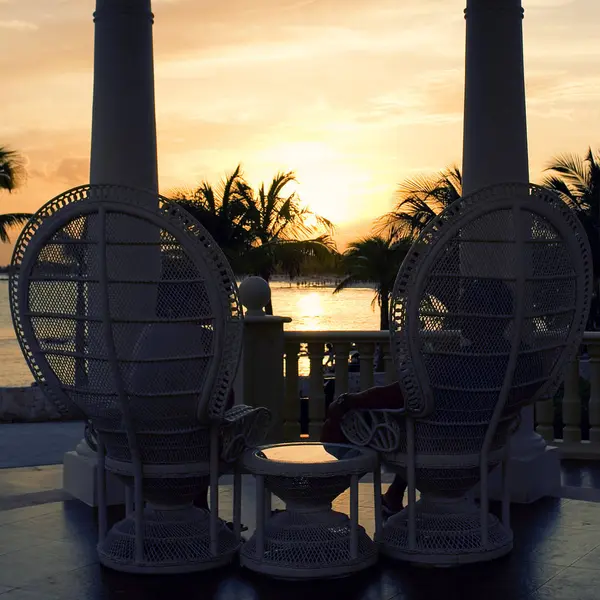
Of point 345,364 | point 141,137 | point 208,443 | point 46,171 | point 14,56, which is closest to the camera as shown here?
point 208,443

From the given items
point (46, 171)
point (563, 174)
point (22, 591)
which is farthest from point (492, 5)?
point (563, 174)

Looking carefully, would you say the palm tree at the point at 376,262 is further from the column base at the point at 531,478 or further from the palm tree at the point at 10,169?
the column base at the point at 531,478

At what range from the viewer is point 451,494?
17.4 feet

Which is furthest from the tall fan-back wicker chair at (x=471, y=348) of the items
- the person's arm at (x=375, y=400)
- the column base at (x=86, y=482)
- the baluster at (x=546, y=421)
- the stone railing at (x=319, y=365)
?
the baluster at (x=546, y=421)

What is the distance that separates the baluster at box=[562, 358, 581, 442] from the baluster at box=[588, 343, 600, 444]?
4.7 inches

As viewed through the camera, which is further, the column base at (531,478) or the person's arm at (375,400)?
the column base at (531,478)

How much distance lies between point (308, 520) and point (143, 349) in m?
1.15

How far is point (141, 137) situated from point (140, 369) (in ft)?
6.88

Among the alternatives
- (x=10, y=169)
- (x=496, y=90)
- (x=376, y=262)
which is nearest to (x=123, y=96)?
(x=496, y=90)

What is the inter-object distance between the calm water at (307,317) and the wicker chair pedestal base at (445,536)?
2.91 metres

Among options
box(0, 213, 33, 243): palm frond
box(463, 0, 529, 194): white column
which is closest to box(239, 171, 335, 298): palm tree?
box(0, 213, 33, 243): palm frond

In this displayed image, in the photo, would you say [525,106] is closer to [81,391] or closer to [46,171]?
[81,391]

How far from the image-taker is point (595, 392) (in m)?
8.17

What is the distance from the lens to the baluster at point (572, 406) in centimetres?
833
